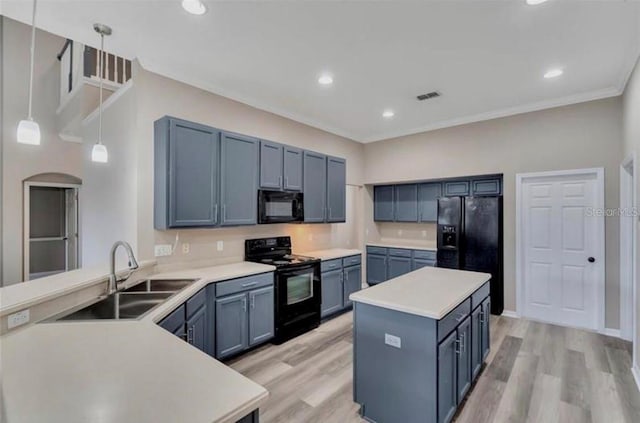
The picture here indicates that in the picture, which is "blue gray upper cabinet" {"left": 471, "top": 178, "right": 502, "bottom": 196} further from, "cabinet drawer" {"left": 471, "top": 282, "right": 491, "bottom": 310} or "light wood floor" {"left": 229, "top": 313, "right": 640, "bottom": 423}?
"cabinet drawer" {"left": 471, "top": 282, "right": 491, "bottom": 310}

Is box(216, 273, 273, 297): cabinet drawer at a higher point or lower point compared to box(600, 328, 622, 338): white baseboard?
higher

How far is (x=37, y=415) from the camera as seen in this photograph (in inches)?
34.4

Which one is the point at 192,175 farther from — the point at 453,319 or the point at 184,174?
the point at 453,319

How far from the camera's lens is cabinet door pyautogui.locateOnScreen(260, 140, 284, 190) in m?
3.68

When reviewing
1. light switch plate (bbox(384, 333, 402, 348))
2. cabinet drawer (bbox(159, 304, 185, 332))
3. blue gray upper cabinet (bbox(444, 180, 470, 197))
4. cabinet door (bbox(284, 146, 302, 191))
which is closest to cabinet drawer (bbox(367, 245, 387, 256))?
blue gray upper cabinet (bbox(444, 180, 470, 197))

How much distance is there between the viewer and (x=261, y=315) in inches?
129

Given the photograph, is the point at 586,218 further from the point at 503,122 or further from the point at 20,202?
the point at 20,202

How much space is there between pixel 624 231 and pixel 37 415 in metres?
5.22

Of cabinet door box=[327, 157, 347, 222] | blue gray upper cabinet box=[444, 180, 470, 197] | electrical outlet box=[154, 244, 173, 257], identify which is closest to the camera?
electrical outlet box=[154, 244, 173, 257]

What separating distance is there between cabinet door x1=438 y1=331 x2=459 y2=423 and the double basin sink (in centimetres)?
199

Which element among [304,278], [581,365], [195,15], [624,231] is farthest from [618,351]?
[195,15]

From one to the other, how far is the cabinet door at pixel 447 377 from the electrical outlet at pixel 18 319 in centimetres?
241

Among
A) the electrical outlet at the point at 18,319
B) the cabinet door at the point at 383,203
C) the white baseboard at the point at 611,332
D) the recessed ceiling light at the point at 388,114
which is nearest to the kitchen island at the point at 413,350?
the electrical outlet at the point at 18,319

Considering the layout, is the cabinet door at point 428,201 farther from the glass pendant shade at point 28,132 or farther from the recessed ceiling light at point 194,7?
the glass pendant shade at point 28,132
